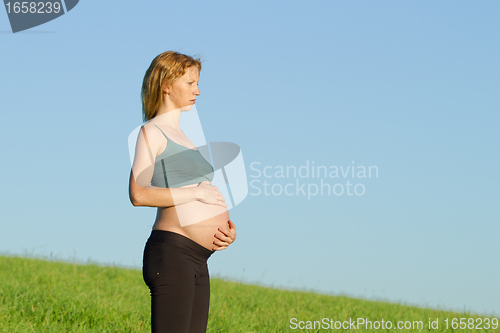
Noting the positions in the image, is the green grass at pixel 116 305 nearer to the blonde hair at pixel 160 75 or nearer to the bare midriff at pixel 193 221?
the bare midriff at pixel 193 221

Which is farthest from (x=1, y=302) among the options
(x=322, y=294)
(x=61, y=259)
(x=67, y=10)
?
(x=322, y=294)

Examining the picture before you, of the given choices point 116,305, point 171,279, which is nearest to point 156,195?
point 171,279

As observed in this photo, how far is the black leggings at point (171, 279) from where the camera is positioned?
114 inches

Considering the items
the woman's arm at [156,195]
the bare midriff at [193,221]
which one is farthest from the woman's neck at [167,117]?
the bare midriff at [193,221]

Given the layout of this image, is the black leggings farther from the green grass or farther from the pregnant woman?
the green grass

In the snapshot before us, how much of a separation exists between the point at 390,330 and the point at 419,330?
0.49 metres

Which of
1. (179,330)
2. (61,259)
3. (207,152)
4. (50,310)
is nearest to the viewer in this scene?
(179,330)

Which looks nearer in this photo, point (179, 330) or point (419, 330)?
point (179, 330)

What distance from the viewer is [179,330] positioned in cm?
291

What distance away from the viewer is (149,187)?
9.71 feet

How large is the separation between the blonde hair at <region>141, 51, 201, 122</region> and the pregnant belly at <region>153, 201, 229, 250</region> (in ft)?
2.37

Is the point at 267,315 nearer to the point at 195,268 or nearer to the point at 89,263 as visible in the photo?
the point at 195,268

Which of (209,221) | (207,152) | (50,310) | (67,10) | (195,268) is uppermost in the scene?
(67,10)

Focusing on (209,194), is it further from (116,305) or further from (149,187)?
(116,305)
